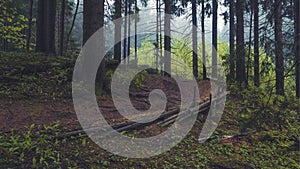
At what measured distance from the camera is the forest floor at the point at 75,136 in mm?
4297

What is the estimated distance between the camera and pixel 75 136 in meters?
4.96

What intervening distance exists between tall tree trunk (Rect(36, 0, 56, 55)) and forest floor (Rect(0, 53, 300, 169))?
→ 2293 millimetres

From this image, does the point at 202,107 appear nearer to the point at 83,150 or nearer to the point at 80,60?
the point at 80,60

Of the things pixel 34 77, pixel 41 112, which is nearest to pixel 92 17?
pixel 34 77

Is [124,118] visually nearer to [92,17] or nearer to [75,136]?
[75,136]

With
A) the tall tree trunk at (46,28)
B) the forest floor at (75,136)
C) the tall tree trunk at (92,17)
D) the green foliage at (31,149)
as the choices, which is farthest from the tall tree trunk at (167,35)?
the green foliage at (31,149)

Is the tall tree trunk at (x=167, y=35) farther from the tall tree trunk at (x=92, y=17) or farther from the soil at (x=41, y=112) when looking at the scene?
the soil at (x=41, y=112)

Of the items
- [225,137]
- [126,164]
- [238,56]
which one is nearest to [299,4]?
[238,56]

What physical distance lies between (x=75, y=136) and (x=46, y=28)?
782cm

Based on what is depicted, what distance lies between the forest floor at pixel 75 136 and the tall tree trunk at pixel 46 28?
7.52ft

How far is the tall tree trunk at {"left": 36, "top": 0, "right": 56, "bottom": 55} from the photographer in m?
11.1

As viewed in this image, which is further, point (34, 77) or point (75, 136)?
point (34, 77)

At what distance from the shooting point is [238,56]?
593cm

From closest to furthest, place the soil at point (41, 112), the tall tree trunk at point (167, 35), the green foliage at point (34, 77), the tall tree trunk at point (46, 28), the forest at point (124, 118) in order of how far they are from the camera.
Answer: the forest at point (124, 118), the soil at point (41, 112), the green foliage at point (34, 77), the tall tree trunk at point (46, 28), the tall tree trunk at point (167, 35)
